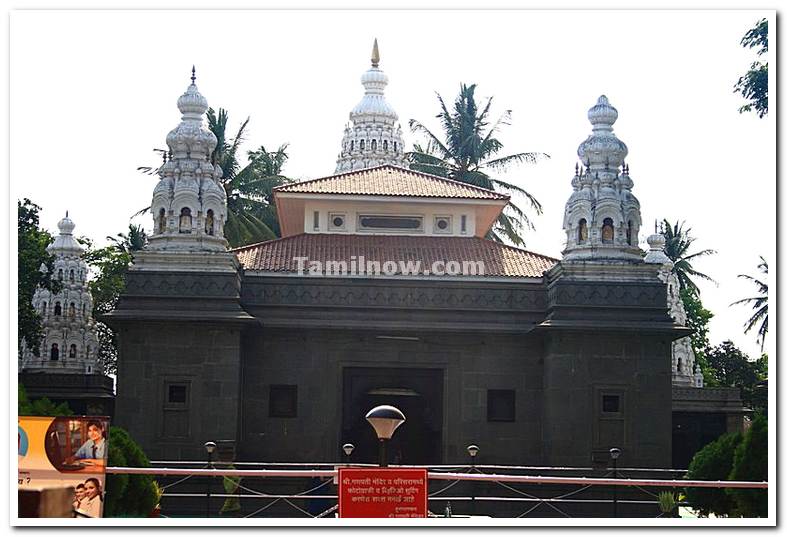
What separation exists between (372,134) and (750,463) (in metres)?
35.6

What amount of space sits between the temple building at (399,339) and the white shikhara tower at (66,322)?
13.0 metres

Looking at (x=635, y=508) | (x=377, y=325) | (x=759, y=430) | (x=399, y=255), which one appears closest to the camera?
(x=759, y=430)

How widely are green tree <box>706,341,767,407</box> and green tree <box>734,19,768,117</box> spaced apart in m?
26.1

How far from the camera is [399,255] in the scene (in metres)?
31.5

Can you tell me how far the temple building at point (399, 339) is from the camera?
2834cm

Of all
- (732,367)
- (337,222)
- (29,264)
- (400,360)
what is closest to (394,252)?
(337,222)

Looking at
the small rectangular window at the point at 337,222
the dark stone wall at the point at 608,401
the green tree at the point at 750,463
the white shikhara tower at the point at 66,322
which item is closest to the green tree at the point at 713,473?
the green tree at the point at 750,463

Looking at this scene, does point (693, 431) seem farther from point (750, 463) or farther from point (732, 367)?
point (732, 367)

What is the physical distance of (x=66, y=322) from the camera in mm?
42625

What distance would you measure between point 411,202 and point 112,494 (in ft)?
52.0

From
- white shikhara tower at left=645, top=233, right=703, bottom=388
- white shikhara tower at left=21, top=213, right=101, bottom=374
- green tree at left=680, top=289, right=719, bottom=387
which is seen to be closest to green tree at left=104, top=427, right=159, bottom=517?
white shikhara tower at left=21, top=213, right=101, bottom=374

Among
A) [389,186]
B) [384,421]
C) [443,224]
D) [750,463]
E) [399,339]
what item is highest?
[389,186]

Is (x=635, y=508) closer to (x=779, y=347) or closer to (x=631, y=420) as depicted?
(x=631, y=420)
